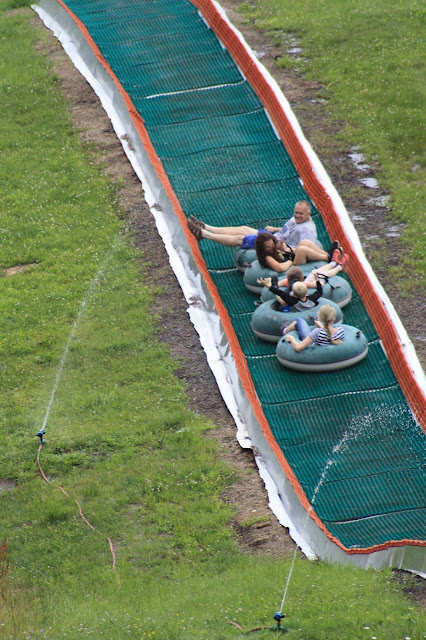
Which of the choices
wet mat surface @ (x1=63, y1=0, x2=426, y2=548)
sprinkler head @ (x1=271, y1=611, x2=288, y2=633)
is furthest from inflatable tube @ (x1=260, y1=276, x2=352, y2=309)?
sprinkler head @ (x1=271, y1=611, x2=288, y2=633)

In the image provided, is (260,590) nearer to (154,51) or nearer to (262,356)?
(262,356)

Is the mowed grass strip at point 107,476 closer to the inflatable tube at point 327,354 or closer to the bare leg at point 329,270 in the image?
the inflatable tube at point 327,354

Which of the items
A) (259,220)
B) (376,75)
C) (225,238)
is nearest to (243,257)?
(225,238)

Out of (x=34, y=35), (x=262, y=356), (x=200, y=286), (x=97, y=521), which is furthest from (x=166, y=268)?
(x=34, y=35)

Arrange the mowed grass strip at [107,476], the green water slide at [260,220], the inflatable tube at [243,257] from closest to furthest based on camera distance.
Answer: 1. the mowed grass strip at [107,476]
2. the green water slide at [260,220]
3. the inflatable tube at [243,257]

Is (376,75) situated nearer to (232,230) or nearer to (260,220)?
(260,220)

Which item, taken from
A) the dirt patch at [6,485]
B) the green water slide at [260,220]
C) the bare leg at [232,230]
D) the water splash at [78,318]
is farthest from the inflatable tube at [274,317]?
the dirt patch at [6,485]
